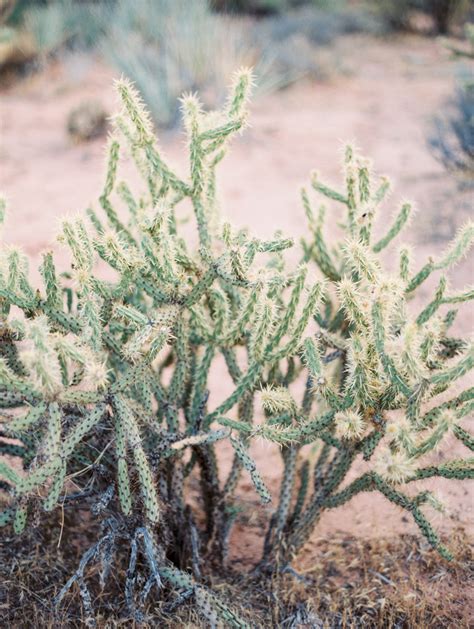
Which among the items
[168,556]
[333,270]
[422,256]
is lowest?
[168,556]

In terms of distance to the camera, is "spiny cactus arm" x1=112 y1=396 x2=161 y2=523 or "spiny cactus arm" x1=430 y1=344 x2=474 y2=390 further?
"spiny cactus arm" x1=112 y1=396 x2=161 y2=523

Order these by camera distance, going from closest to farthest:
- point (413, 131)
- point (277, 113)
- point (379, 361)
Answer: point (379, 361)
point (413, 131)
point (277, 113)

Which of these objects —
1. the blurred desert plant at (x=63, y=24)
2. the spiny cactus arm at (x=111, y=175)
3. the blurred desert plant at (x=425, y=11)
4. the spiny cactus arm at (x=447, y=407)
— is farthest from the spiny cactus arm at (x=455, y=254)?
the blurred desert plant at (x=425, y=11)

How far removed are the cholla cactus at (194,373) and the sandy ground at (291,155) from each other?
0.77 metres

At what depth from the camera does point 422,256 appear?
5398 mm

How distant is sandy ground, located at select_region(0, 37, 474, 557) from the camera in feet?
13.2

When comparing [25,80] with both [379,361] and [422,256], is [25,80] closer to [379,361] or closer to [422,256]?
[422,256]

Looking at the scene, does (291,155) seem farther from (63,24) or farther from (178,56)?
(63,24)

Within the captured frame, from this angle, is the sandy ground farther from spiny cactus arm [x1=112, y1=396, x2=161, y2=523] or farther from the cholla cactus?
spiny cactus arm [x1=112, y1=396, x2=161, y2=523]

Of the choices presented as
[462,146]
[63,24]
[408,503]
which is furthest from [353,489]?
[63,24]

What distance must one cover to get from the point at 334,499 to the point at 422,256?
119 inches

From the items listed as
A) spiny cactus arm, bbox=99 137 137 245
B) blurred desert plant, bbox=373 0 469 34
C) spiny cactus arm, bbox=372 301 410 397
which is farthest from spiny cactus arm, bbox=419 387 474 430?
blurred desert plant, bbox=373 0 469 34

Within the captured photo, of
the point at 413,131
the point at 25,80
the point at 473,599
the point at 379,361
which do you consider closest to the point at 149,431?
the point at 379,361

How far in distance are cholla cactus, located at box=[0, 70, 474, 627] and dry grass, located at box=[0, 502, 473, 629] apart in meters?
0.12
